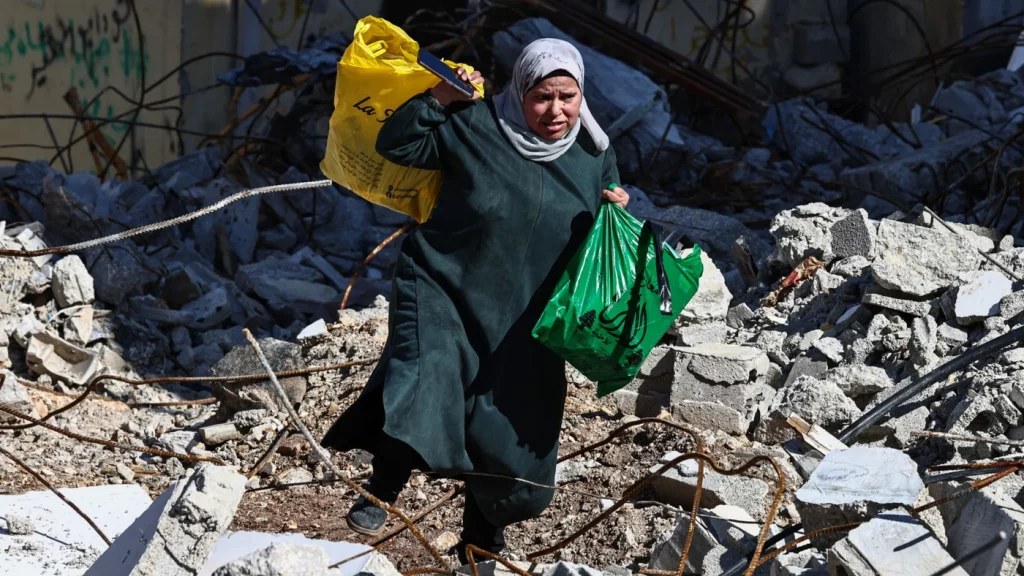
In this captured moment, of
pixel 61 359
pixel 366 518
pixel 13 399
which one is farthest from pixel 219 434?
pixel 366 518

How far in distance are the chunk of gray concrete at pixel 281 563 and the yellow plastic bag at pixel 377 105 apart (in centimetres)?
138

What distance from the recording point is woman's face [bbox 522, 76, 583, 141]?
374 centimetres

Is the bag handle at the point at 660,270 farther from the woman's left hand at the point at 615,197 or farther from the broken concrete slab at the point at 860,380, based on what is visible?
the broken concrete slab at the point at 860,380

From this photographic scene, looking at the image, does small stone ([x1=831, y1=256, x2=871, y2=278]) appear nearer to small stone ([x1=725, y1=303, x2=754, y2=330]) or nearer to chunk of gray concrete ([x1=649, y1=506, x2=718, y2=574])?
small stone ([x1=725, y1=303, x2=754, y2=330])

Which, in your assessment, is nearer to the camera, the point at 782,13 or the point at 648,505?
the point at 648,505

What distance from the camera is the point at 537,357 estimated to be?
388 centimetres

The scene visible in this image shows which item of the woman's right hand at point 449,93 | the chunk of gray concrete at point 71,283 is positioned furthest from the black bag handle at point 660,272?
the chunk of gray concrete at point 71,283

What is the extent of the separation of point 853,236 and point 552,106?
151 inches

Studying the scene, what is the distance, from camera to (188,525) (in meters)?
3.29

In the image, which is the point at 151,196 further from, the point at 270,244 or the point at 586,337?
the point at 586,337

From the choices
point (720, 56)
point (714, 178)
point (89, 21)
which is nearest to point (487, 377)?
point (714, 178)

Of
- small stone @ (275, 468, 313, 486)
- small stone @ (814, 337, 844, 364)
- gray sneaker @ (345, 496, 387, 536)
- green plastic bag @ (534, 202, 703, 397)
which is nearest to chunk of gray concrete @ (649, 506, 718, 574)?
green plastic bag @ (534, 202, 703, 397)

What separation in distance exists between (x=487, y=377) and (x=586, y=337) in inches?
12.3

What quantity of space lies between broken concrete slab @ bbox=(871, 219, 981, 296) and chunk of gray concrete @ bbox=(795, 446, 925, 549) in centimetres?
232
